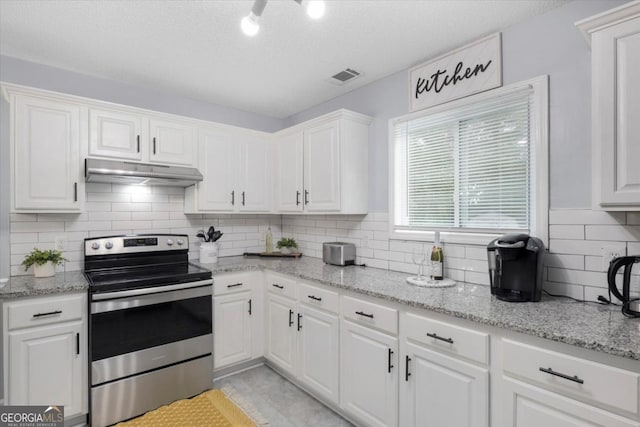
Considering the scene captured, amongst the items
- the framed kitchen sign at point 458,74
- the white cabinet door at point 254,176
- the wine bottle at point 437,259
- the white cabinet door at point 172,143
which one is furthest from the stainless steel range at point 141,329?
the framed kitchen sign at point 458,74

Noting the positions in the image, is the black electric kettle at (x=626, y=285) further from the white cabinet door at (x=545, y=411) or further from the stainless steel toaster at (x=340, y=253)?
the stainless steel toaster at (x=340, y=253)

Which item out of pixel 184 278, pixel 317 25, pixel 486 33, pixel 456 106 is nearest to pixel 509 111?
pixel 456 106

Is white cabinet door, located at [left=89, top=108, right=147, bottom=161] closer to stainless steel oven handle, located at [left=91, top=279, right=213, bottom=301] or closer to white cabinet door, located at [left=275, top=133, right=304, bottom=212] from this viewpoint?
stainless steel oven handle, located at [left=91, top=279, right=213, bottom=301]

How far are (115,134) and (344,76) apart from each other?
6.21 ft

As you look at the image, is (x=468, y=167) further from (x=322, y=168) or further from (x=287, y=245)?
(x=287, y=245)

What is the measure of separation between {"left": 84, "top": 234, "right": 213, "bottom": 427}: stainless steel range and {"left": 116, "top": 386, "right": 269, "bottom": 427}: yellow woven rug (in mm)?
92

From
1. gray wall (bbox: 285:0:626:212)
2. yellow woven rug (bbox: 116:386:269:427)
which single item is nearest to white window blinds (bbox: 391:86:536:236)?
gray wall (bbox: 285:0:626:212)

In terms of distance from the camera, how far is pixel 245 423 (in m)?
2.19

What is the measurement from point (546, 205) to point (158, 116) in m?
2.91

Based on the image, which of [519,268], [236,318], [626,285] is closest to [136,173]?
[236,318]

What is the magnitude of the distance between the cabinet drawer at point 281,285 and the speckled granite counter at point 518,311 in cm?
16

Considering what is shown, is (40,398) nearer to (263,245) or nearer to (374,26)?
(263,245)

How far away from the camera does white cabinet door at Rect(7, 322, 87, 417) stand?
1997mm

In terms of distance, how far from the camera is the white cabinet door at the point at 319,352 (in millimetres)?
2261
